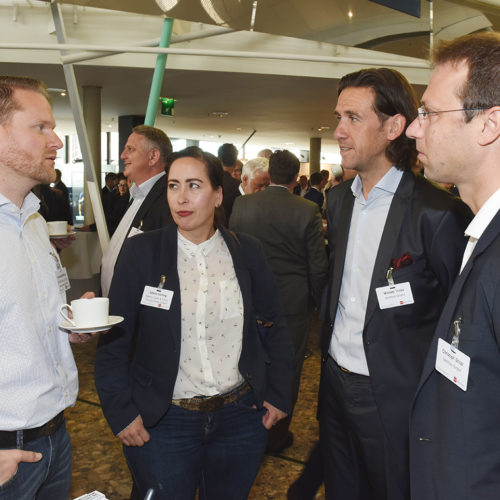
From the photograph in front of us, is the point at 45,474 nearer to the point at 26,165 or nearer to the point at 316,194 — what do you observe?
the point at 26,165

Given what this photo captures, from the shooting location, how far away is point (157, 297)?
1.81 metres

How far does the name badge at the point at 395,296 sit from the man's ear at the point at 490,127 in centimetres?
68

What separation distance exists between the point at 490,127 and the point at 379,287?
0.74 metres

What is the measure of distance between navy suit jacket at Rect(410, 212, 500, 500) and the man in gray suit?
7.53ft

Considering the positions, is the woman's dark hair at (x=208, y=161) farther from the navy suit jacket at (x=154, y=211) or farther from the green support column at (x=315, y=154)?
the green support column at (x=315, y=154)

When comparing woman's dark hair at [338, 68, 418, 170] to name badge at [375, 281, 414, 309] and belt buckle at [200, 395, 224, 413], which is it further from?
belt buckle at [200, 395, 224, 413]

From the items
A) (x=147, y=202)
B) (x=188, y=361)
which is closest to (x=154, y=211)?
(x=147, y=202)

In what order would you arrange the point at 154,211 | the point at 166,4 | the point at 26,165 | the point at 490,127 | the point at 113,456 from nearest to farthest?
1. the point at 490,127
2. the point at 26,165
3. the point at 166,4
4. the point at 154,211
5. the point at 113,456

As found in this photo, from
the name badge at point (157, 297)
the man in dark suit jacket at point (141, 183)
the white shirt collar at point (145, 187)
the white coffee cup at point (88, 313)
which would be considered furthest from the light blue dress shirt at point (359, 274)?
the white shirt collar at point (145, 187)

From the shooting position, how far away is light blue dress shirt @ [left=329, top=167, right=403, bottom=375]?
189 centimetres

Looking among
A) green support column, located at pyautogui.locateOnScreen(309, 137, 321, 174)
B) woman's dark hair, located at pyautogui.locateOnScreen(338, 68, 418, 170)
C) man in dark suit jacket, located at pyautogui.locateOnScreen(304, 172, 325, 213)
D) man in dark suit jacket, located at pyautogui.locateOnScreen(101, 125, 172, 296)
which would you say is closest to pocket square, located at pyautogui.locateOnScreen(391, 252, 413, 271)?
woman's dark hair, located at pyautogui.locateOnScreen(338, 68, 418, 170)

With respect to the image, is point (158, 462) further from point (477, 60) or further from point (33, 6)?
point (33, 6)

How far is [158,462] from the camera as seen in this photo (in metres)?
1.77

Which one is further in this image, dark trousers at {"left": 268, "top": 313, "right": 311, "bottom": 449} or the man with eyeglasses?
dark trousers at {"left": 268, "top": 313, "right": 311, "bottom": 449}
